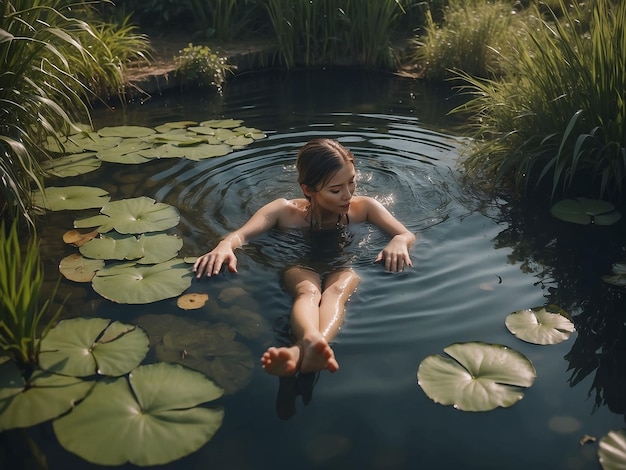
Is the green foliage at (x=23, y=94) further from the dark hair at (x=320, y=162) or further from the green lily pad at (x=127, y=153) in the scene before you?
the dark hair at (x=320, y=162)

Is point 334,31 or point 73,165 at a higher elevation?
point 334,31

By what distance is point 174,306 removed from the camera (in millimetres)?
3002

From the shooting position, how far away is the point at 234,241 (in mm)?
3449

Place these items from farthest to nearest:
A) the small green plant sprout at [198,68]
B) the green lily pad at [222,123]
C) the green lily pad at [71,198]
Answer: the small green plant sprout at [198,68] < the green lily pad at [222,123] < the green lily pad at [71,198]

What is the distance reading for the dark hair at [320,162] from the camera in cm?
338

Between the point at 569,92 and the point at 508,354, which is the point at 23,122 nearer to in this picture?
the point at 508,354

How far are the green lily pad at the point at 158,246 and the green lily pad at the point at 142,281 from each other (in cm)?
4

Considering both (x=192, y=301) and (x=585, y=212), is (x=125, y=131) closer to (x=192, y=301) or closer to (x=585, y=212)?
(x=192, y=301)

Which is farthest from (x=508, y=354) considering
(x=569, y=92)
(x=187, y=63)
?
(x=187, y=63)

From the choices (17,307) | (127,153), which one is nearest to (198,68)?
(127,153)

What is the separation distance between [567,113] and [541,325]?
5.07 feet

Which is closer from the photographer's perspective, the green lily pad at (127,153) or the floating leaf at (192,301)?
the floating leaf at (192,301)

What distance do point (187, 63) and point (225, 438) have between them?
5.12 meters

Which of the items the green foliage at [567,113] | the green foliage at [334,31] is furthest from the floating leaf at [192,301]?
the green foliage at [334,31]
